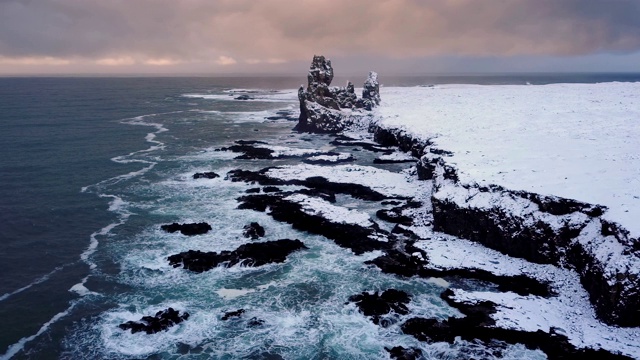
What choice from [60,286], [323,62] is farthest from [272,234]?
[323,62]

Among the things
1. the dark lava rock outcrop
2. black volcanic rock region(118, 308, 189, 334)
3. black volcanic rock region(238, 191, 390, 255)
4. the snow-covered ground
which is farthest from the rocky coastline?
black volcanic rock region(118, 308, 189, 334)

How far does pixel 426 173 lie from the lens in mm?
46438

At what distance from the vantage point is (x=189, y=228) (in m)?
35.0

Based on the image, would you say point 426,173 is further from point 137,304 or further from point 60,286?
point 60,286

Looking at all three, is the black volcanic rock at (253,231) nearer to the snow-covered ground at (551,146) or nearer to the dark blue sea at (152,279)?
the dark blue sea at (152,279)

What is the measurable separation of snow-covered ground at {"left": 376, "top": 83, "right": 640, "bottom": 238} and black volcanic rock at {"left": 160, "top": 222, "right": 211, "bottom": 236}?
2167cm

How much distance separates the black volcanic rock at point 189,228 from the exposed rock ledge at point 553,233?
62.3ft

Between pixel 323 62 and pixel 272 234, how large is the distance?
62122 mm

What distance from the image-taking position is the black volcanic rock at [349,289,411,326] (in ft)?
79.1

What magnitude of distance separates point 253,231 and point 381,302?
13.2m

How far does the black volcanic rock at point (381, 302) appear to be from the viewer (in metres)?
24.1

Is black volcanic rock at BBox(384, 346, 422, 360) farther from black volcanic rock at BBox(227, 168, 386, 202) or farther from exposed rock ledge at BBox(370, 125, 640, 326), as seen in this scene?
black volcanic rock at BBox(227, 168, 386, 202)

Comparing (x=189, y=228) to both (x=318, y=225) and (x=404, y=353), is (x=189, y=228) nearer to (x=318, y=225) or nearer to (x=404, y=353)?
(x=318, y=225)

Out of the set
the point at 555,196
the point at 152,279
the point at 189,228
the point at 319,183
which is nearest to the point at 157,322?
the point at 152,279
